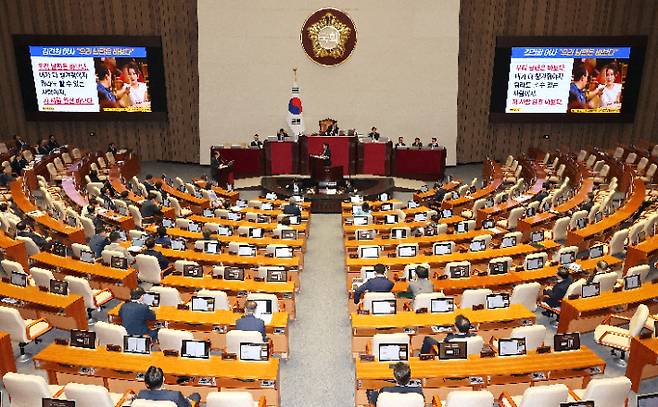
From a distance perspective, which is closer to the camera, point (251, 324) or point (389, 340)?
point (389, 340)

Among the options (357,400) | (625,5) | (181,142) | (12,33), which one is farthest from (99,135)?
(625,5)

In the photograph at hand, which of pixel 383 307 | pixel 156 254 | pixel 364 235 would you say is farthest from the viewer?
pixel 364 235

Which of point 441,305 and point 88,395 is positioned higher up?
point 441,305

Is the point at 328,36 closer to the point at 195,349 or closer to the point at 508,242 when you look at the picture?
the point at 508,242

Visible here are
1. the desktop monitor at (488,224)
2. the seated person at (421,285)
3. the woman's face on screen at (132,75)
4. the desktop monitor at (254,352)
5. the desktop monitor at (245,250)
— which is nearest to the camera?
the desktop monitor at (254,352)

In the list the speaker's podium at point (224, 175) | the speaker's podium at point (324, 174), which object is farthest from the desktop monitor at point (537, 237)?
the speaker's podium at point (224, 175)

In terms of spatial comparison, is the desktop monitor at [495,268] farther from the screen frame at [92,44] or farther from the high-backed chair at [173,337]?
the screen frame at [92,44]

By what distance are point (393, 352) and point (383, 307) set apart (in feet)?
5.51

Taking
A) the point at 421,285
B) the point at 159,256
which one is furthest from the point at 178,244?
the point at 421,285

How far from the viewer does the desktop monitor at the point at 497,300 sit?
418 inches

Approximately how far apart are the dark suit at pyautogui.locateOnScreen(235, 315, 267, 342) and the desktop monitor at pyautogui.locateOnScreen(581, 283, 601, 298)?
20.4ft

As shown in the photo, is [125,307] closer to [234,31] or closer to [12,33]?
[234,31]

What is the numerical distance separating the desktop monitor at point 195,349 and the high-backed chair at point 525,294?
20.0 feet

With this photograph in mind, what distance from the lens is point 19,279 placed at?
11.5 metres
